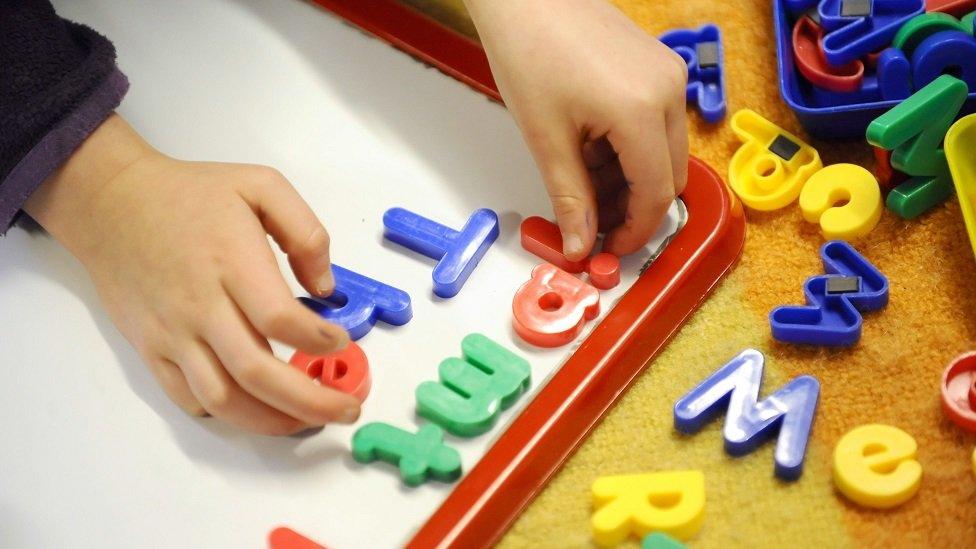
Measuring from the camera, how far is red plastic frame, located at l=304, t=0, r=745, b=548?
59 cm

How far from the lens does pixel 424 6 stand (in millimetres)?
855

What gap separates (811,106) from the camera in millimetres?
766

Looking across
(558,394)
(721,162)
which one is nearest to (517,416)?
(558,394)

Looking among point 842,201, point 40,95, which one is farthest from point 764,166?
point 40,95

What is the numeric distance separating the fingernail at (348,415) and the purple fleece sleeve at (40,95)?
0.89ft

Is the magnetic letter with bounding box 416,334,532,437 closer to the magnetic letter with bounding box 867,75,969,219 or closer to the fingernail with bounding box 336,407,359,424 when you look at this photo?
the fingernail with bounding box 336,407,359,424

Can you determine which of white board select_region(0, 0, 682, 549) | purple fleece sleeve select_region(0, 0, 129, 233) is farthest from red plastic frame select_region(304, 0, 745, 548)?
purple fleece sleeve select_region(0, 0, 129, 233)

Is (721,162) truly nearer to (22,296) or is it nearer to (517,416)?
(517,416)

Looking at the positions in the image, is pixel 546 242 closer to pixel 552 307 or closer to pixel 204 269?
pixel 552 307

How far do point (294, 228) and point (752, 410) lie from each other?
11.6 inches

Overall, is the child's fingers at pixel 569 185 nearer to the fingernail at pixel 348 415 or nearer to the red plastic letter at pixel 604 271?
the red plastic letter at pixel 604 271

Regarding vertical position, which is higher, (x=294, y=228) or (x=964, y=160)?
(x=964, y=160)

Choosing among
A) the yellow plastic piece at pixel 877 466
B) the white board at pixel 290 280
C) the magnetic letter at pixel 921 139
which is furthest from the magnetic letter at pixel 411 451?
the magnetic letter at pixel 921 139

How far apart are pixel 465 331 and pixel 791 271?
224 millimetres
